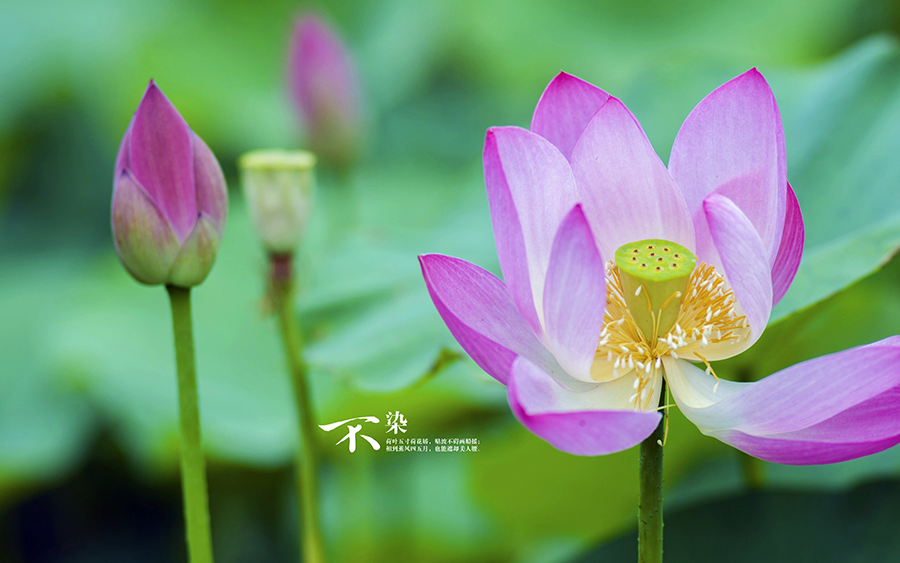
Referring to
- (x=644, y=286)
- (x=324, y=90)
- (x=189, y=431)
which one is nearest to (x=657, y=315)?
(x=644, y=286)

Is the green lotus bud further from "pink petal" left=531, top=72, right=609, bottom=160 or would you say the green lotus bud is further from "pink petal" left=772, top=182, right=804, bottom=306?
"pink petal" left=772, top=182, right=804, bottom=306

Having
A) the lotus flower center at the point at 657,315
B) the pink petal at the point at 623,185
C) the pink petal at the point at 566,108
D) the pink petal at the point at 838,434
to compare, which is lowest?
the pink petal at the point at 838,434

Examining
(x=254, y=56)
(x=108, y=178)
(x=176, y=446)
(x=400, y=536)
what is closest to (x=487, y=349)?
(x=400, y=536)

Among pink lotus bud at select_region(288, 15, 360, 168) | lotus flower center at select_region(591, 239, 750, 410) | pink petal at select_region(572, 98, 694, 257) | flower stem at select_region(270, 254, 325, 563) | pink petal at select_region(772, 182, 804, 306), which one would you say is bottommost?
flower stem at select_region(270, 254, 325, 563)

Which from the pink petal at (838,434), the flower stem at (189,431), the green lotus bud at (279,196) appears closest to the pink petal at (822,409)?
the pink petal at (838,434)

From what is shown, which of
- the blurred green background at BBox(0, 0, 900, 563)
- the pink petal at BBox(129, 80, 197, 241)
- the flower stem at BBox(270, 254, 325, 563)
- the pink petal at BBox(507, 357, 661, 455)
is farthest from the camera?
the blurred green background at BBox(0, 0, 900, 563)

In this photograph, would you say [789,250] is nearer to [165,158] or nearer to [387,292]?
[165,158]

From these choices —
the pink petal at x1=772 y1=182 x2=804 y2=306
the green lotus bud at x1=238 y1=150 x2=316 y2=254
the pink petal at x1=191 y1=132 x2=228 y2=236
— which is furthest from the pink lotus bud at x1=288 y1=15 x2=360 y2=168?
the pink petal at x1=772 y1=182 x2=804 y2=306

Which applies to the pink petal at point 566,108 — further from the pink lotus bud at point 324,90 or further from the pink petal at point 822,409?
the pink lotus bud at point 324,90
